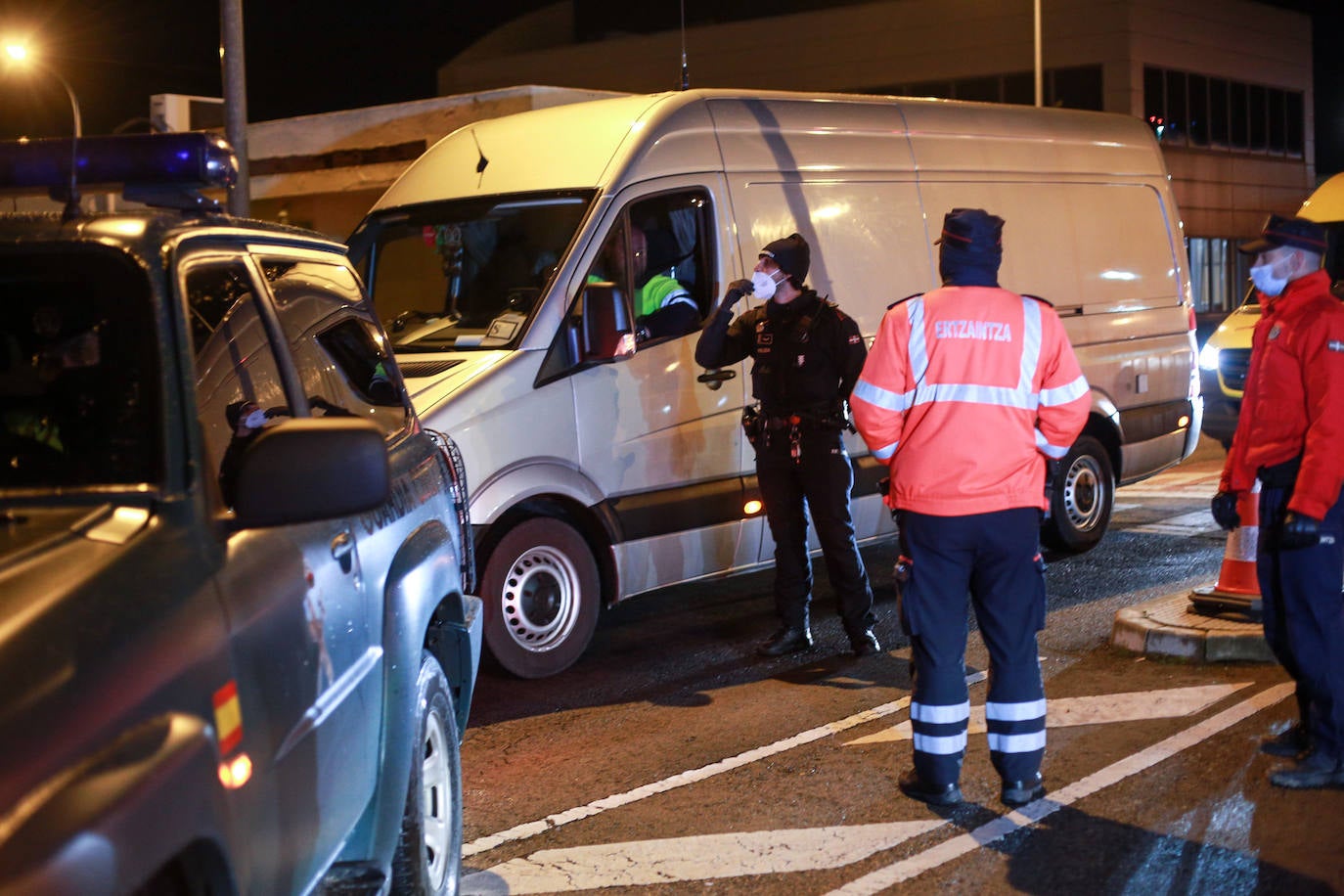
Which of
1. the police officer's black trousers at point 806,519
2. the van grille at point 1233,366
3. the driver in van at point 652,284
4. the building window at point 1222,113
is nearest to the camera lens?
the police officer's black trousers at point 806,519

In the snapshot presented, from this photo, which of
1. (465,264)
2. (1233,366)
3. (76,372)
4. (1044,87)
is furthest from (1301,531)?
(1044,87)

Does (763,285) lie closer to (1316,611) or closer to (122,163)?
(1316,611)

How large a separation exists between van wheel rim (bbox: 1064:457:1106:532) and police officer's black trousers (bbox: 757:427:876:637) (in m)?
3.02

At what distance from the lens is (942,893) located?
14.1 ft

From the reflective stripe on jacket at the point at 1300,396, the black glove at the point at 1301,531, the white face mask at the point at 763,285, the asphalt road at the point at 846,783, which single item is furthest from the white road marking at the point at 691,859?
the white face mask at the point at 763,285

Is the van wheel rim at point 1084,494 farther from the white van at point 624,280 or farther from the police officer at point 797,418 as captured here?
the police officer at point 797,418

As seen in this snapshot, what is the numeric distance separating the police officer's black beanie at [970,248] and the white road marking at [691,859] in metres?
1.78

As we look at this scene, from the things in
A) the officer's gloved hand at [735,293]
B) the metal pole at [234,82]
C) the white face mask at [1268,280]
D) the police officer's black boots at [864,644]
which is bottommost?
the police officer's black boots at [864,644]

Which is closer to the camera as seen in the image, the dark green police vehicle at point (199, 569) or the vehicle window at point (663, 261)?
the dark green police vehicle at point (199, 569)

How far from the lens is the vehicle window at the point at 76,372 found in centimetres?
269

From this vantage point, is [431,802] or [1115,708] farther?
[1115,708]

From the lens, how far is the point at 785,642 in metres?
7.37

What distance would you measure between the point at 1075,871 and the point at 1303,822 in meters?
0.91

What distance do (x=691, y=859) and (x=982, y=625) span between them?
1.24 metres
